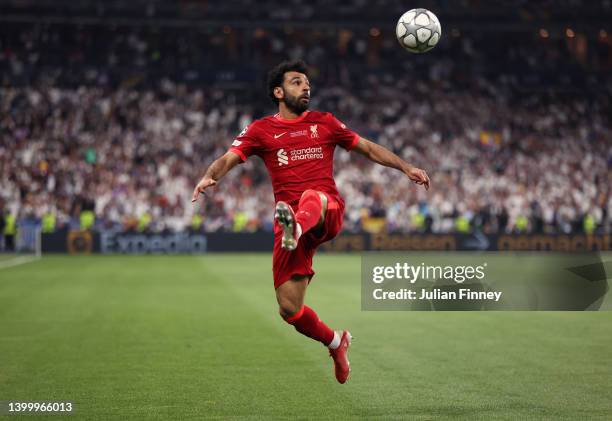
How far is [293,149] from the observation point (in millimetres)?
7430

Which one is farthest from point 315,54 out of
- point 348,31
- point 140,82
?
point 140,82

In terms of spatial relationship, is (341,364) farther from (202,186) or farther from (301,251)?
(202,186)

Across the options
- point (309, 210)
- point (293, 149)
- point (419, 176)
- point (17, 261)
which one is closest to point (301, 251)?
point (309, 210)

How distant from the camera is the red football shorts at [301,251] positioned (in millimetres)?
7250

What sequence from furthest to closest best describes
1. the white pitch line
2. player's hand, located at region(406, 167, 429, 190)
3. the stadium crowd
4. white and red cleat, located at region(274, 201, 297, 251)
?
the stadium crowd < the white pitch line < player's hand, located at region(406, 167, 429, 190) < white and red cleat, located at region(274, 201, 297, 251)

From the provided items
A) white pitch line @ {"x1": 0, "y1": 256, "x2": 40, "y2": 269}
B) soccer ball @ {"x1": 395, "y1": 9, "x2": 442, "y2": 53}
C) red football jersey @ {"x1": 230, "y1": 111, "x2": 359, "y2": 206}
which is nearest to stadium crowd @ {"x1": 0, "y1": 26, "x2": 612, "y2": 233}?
white pitch line @ {"x1": 0, "y1": 256, "x2": 40, "y2": 269}

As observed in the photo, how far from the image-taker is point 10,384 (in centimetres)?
771

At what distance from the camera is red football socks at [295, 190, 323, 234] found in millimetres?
6898

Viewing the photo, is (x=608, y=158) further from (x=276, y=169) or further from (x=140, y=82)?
(x=276, y=169)

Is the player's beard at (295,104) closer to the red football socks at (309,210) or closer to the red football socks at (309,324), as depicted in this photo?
the red football socks at (309,210)

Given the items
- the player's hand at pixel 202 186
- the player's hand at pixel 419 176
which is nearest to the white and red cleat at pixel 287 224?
the player's hand at pixel 202 186

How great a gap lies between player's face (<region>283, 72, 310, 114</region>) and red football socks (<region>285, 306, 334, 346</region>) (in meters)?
1.72

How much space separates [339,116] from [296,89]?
30.8m

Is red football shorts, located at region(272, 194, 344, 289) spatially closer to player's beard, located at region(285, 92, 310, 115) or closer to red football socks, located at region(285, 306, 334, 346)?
red football socks, located at region(285, 306, 334, 346)
